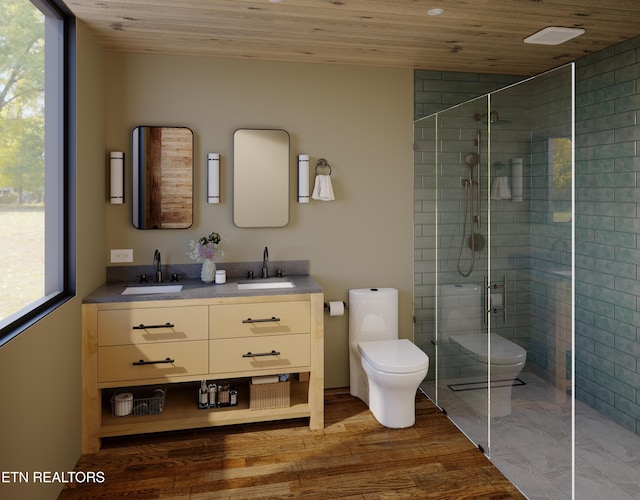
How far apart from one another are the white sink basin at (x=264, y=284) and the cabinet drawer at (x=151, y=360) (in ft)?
1.56

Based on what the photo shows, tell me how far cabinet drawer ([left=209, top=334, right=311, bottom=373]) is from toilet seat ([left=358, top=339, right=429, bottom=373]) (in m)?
0.43

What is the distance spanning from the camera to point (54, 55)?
8.08ft

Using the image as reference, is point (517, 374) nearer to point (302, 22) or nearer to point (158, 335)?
point (158, 335)

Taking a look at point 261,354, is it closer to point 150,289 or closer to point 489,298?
point 150,289

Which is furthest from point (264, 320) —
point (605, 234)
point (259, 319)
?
point (605, 234)

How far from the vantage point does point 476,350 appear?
284cm

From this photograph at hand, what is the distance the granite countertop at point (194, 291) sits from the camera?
110 inches

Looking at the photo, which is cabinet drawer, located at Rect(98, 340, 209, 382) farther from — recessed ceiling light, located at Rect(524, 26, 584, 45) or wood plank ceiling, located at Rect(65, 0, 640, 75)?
recessed ceiling light, located at Rect(524, 26, 584, 45)

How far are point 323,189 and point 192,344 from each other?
4.61 feet

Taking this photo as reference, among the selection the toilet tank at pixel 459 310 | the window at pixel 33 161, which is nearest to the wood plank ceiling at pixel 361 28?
the window at pixel 33 161

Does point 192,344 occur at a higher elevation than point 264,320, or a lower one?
lower

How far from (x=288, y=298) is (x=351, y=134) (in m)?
1.40

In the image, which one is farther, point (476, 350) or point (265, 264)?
point (265, 264)

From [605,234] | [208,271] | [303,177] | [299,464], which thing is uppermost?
[303,177]
